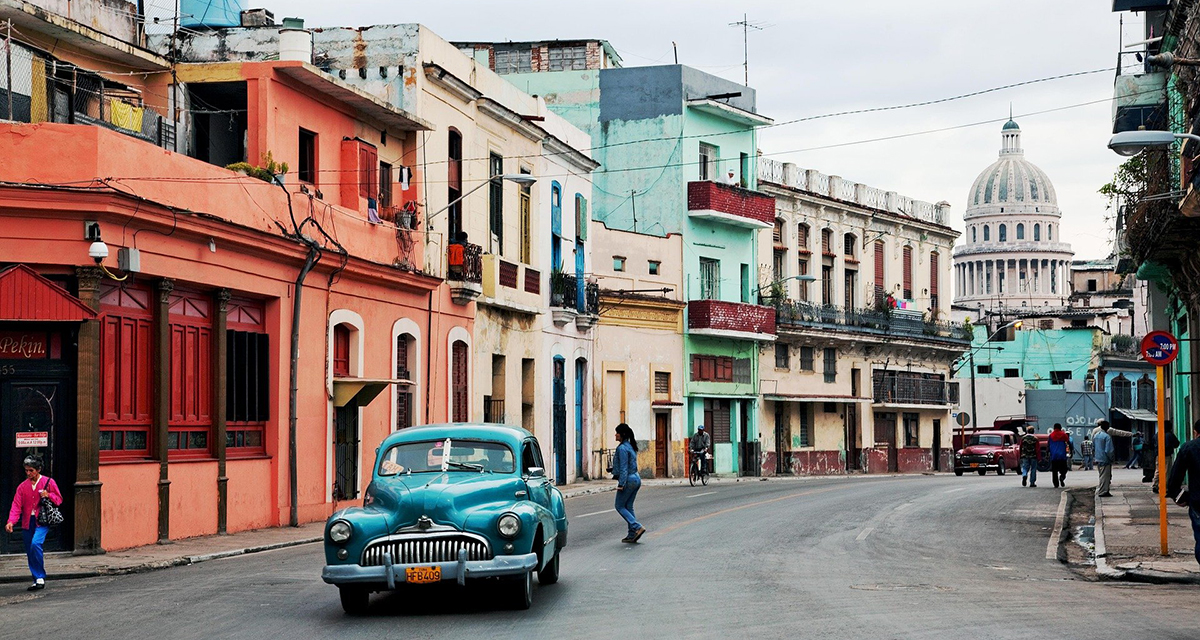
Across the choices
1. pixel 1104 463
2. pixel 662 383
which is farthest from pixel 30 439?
pixel 662 383

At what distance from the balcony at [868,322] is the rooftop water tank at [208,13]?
30.5m

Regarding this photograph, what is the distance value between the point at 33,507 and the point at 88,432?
3.70 meters

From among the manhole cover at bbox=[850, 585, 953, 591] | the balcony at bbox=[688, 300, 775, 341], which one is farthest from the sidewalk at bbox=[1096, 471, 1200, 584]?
the balcony at bbox=[688, 300, 775, 341]

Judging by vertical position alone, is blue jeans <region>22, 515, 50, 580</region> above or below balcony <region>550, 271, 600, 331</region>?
below

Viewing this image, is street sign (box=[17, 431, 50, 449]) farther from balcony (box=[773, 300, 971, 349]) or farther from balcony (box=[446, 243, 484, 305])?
balcony (box=[773, 300, 971, 349])

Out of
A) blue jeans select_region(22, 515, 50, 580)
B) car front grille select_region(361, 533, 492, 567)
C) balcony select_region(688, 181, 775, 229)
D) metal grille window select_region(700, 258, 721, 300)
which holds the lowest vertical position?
blue jeans select_region(22, 515, 50, 580)

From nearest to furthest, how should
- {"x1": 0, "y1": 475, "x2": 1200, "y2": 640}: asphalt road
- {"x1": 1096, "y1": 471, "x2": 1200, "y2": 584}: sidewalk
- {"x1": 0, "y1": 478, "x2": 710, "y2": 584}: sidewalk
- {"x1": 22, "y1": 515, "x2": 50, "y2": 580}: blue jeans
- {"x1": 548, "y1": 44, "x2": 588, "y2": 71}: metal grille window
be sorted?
{"x1": 0, "y1": 475, "x2": 1200, "y2": 640}: asphalt road → {"x1": 22, "y1": 515, "x2": 50, "y2": 580}: blue jeans → {"x1": 1096, "y1": 471, "x2": 1200, "y2": 584}: sidewalk → {"x1": 0, "y1": 478, "x2": 710, "y2": 584}: sidewalk → {"x1": 548, "y1": 44, "x2": 588, "y2": 71}: metal grille window

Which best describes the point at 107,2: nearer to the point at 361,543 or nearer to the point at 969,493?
the point at 361,543

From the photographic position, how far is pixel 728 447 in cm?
5431

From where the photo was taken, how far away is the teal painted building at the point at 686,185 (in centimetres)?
5216

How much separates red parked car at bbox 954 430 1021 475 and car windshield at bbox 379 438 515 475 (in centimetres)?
4326

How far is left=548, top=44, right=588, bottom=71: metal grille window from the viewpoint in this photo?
171ft

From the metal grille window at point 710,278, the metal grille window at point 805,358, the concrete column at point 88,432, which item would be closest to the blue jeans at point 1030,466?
the metal grille window at point 710,278

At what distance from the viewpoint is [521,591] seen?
13.2 metres
